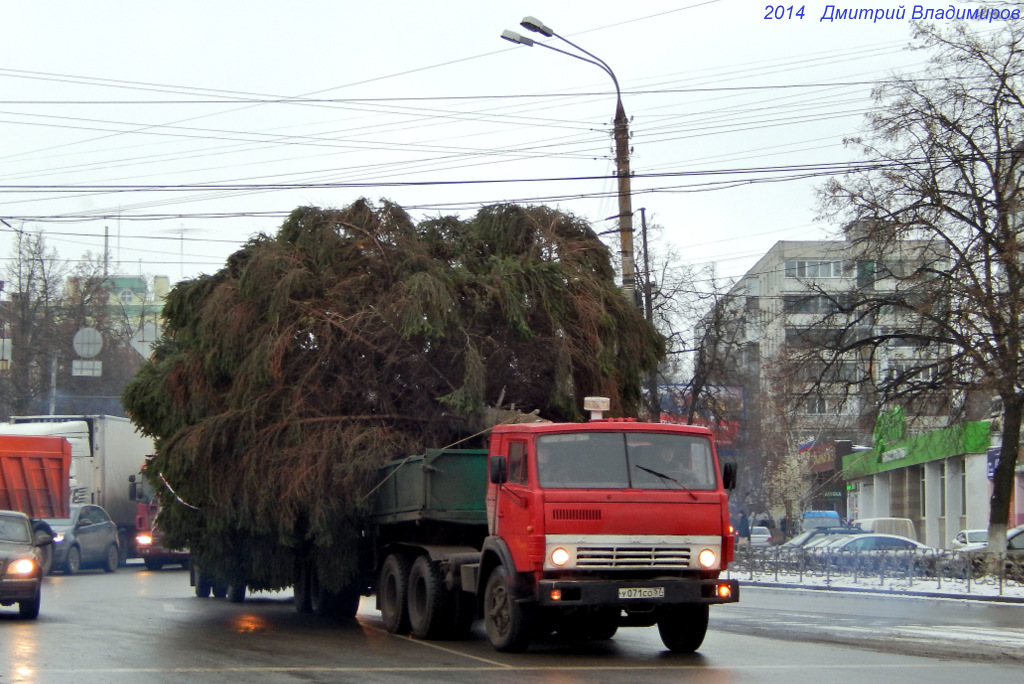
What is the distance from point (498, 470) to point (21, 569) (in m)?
6.57

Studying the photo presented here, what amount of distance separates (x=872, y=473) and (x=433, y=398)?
49.9 meters

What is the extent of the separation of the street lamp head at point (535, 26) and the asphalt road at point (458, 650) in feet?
31.9

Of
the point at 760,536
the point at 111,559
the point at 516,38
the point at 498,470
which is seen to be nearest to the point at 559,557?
the point at 498,470

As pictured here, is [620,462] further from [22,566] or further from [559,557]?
[22,566]

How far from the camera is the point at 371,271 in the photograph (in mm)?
15898

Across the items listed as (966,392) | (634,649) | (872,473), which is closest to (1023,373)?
(966,392)

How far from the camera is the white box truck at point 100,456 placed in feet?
105

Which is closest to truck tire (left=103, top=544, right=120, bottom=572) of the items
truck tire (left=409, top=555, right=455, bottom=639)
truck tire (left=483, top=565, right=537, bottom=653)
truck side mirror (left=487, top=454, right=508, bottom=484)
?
truck tire (left=409, top=555, right=455, bottom=639)

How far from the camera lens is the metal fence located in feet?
88.5

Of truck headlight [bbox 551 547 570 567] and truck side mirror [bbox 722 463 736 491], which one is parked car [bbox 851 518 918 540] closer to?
truck side mirror [bbox 722 463 736 491]

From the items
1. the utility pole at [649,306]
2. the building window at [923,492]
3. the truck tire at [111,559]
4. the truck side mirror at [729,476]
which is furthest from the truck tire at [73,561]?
the building window at [923,492]

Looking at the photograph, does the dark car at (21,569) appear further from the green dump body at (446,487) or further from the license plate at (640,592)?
the license plate at (640,592)

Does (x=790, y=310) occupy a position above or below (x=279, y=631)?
above

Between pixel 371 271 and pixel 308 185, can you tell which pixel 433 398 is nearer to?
pixel 371 271
